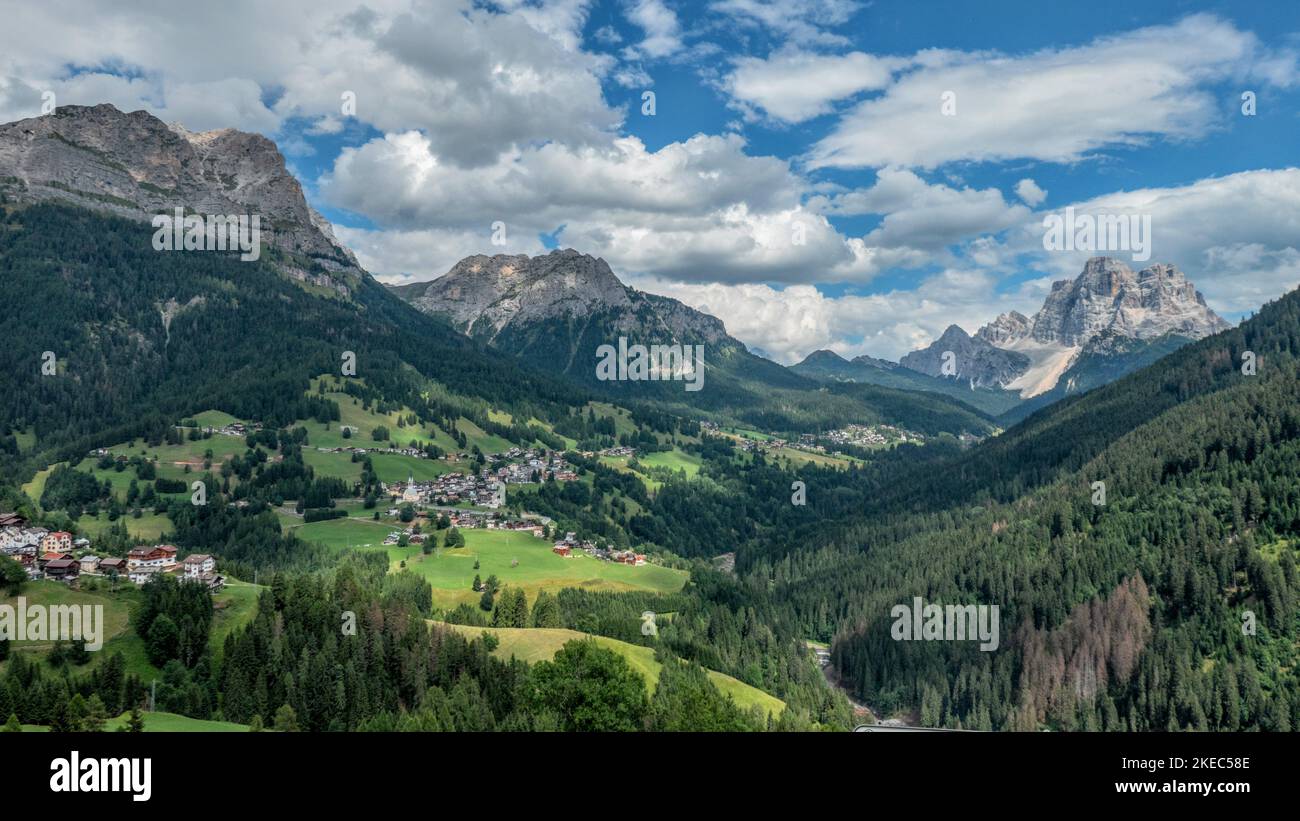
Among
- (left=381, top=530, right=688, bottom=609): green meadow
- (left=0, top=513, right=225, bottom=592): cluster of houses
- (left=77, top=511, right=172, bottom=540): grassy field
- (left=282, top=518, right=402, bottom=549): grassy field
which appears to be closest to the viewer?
(left=0, top=513, right=225, bottom=592): cluster of houses

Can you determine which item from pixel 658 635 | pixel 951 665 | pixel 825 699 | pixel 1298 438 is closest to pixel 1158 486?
pixel 1298 438

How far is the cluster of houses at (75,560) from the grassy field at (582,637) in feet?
122

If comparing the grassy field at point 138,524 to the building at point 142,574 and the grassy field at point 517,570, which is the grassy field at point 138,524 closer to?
the grassy field at point 517,570

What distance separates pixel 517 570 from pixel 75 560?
282 ft

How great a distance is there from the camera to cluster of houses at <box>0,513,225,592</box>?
92.8 m

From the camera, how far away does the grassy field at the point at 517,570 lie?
154 metres

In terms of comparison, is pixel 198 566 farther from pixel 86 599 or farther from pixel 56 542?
pixel 56 542

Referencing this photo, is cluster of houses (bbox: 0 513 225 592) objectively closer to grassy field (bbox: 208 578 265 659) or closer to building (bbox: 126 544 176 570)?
building (bbox: 126 544 176 570)

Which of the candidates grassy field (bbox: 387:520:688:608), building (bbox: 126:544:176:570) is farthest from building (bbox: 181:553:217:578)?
grassy field (bbox: 387:520:688:608)

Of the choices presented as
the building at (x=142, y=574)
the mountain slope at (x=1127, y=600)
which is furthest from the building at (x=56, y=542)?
the mountain slope at (x=1127, y=600)

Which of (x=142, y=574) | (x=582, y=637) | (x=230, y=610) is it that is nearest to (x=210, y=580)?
(x=230, y=610)
